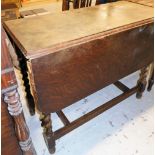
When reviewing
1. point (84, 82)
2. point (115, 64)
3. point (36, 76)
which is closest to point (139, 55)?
point (115, 64)

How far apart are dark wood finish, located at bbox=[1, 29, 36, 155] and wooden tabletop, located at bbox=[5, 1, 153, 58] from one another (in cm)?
23

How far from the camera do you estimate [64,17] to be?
1335mm

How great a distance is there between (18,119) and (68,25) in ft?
2.25

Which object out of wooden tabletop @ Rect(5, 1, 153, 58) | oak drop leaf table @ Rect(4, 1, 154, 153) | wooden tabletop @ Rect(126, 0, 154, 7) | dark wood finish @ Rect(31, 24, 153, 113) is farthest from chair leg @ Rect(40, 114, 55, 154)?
wooden tabletop @ Rect(126, 0, 154, 7)

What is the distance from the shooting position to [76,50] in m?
1.01

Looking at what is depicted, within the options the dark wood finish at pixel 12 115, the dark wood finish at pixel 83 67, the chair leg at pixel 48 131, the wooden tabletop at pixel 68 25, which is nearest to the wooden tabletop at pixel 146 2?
the wooden tabletop at pixel 68 25

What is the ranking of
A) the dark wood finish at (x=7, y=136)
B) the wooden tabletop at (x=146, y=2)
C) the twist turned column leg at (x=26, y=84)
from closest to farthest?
the dark wood finish at (x=7, y=136)
the twist turned column leg at (x=26, y=84)
the wooden tabletop at (x=146, y=2)

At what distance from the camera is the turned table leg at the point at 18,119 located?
71cm

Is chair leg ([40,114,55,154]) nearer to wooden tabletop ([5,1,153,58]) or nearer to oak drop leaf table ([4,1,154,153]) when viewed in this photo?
oak drop leaf table ([4,1,154,153])

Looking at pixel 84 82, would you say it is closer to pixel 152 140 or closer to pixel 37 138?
pixel 37 138

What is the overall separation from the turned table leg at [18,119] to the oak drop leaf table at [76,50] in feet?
0.69

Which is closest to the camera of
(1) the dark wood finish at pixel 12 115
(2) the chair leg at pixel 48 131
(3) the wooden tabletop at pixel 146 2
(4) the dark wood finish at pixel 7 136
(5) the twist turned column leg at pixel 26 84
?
A: (1) the dark wood finish at pixel 12 115

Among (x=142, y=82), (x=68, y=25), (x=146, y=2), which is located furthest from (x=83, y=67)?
(x=146, y=2)

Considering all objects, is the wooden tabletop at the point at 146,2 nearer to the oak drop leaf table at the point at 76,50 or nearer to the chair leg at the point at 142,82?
the oak drop leaf table at the point at 76,50
